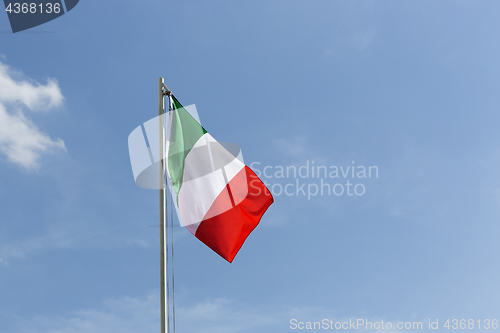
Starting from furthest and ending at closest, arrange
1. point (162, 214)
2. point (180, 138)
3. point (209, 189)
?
1. point (209, 189)
2. point (180, 138)
3. point (162, 214)

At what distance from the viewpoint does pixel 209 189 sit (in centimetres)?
1645

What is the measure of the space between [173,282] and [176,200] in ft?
8.53

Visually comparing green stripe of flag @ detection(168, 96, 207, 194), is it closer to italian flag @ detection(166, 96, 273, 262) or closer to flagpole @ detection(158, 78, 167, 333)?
italian flag @ detection(166, 96, 273, 262)

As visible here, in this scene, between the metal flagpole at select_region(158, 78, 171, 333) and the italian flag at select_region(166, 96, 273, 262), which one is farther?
the italian flag at select_region(166, 96, 273, 262)

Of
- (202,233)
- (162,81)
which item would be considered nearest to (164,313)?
(202,233)

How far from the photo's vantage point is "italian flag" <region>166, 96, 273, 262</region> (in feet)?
51.5

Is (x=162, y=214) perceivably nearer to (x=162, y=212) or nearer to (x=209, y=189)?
(x=162, y=212)

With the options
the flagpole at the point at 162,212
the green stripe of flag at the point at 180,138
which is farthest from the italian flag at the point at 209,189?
the flagpole at the point at 162,212

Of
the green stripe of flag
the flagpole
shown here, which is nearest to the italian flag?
the green stripe of flag

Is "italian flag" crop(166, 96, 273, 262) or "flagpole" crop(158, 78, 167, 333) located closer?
"flagpole" crop(158, 78, 167, 333)

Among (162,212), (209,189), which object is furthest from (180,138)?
(162,212)

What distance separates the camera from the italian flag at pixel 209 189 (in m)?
15.7

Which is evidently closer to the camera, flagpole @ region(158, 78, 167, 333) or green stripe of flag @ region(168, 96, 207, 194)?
flagpole @ region(158, 78, 167, 333)

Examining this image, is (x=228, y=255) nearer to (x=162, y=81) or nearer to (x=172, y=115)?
(x=172, y=115)
